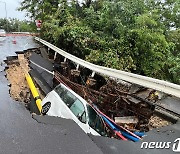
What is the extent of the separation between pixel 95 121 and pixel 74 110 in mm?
707

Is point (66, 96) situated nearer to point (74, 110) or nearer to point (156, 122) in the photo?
point (74, 110)

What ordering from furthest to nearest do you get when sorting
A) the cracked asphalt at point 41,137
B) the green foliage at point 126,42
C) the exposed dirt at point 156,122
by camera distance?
the green foliage at point 126,42 → the exposed dirt at point 156,122 → the cracked asphalt at point 41,137

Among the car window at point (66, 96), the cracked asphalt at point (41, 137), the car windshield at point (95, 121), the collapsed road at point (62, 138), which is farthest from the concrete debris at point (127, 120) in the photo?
the cracked asphalt at point (41, 137)

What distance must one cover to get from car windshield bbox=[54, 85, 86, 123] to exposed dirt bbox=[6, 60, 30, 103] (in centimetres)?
150

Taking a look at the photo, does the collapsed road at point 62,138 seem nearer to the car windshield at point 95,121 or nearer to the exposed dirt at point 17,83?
the car windshield at point 95,121

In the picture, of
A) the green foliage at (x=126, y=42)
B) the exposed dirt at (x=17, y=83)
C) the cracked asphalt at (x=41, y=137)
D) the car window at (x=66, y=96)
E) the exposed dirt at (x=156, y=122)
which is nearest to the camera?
the cracked asphalt at (x=41, y=137)

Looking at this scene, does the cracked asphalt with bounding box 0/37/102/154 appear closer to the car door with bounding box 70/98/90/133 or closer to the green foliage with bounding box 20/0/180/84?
the car door with bounding box 70/98/90/133

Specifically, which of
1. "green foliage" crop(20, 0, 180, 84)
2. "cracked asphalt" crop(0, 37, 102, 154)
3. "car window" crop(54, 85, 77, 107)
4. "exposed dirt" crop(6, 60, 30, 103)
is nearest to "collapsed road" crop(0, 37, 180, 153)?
"cracked asphalt" crop(0, 37, 102, 154)

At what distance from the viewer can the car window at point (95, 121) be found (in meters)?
5.09

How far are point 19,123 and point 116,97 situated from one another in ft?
9.18

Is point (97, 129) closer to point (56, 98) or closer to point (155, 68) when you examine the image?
point (56, 98)

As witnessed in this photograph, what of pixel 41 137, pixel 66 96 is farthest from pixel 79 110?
pixel 41 137

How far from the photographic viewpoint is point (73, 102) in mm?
5902

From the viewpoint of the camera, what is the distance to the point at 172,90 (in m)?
4.21
